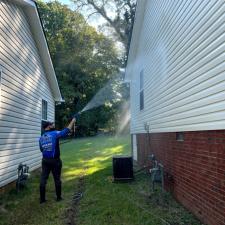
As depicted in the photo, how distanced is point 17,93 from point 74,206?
13.4 ft

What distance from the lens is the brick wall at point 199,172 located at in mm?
5188

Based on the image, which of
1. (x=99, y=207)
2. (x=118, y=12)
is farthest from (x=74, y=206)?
(x=118, y=12)

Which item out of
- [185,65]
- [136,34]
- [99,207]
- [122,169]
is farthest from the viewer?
[136,34]

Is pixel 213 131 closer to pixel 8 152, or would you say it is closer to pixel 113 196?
pixel 113 196

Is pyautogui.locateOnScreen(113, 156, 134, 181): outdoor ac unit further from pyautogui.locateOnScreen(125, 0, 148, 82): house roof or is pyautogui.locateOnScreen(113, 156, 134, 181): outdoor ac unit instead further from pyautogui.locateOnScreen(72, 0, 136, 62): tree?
pyautogui.locateOnScreen(72, 0, 136, 62): tree

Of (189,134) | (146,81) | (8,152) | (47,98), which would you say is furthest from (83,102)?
(189,134)

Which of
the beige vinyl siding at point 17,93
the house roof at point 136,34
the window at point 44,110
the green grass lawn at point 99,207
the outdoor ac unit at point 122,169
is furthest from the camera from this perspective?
the window at point 44,110

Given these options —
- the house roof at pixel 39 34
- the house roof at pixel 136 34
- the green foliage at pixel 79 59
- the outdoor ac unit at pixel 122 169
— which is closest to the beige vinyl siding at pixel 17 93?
the house roof at pixel 39 34

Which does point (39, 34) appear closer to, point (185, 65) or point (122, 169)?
point (122, 169)

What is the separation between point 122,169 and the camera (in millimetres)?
10539

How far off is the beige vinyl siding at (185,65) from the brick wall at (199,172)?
26cm

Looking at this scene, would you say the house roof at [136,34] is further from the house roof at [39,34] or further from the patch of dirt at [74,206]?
the patch of dirt at [74,206]

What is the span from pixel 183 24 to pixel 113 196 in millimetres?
4214

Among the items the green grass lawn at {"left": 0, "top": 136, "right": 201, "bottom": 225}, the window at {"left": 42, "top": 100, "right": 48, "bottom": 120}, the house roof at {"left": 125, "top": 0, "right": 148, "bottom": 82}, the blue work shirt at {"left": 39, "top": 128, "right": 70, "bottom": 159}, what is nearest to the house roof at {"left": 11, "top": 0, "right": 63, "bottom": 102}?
the window at {"left": 42, "top": 100, "right": 48, "bottom": 120}
